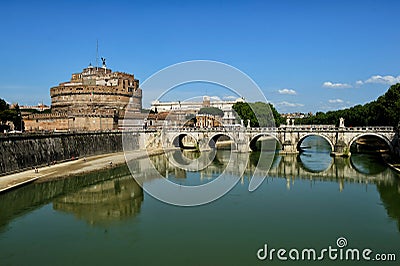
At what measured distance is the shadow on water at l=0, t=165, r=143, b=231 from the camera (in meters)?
18.2

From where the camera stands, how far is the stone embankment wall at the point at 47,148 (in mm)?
25516

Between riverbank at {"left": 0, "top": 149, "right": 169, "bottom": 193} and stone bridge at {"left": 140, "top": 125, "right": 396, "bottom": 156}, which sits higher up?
stone bridge at {"left": 140, "top": 125, "right": 396, "bottom": 156}

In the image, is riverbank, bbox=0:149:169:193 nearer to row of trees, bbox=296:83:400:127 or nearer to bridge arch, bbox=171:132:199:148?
bridge arch, bbox=171:132:199:148

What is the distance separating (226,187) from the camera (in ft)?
78.7

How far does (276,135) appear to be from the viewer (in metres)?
42.4

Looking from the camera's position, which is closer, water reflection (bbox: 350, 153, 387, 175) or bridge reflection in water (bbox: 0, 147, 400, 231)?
bridge reflection in water (bbox: 0, 147, 400, 231)

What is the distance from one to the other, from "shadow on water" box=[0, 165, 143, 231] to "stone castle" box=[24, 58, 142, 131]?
780 inches

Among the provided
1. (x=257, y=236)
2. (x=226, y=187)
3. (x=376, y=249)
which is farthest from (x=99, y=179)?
(x=376, y=249)

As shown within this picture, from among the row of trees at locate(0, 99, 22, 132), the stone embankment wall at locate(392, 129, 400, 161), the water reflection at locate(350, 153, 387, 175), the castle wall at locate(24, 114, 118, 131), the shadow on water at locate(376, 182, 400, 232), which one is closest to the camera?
the shadow on water at locate(376, 182, 400, 232)

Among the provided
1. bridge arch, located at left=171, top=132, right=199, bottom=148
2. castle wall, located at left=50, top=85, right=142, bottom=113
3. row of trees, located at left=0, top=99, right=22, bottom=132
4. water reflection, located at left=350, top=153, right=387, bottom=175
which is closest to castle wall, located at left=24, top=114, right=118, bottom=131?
row of trees, located at left=0, top=99, right=22, bottom=132

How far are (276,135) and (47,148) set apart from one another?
23.9 meters

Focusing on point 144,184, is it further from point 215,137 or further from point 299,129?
point 215,137

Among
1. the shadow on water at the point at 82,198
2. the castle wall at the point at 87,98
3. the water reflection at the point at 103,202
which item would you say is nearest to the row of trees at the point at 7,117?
the castle wall at the point at 87,98

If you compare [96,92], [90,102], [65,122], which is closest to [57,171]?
[65,122]
